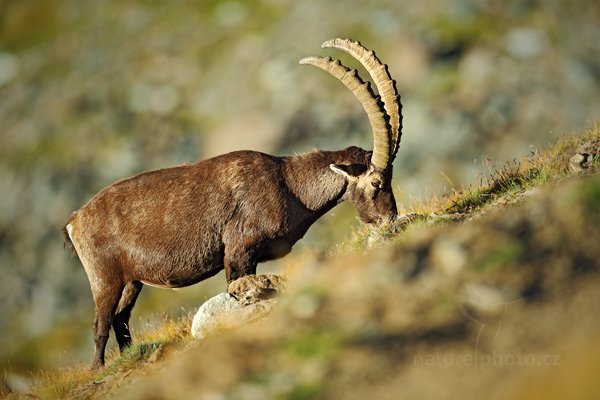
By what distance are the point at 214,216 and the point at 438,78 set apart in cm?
6081

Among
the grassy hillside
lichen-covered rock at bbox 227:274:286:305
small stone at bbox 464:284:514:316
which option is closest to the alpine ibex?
lichen-covered rock at bbox 227:274:286:305

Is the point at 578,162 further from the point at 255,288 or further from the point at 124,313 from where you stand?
the point at 124,313

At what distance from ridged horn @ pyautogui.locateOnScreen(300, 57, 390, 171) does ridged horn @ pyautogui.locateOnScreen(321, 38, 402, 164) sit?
0.51 feet

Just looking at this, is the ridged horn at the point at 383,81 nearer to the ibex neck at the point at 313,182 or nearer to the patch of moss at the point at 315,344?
the ibex neck at the point at 313,182

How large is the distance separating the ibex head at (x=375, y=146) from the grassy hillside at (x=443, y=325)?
4075mm

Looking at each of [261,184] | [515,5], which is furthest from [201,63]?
[261,184]

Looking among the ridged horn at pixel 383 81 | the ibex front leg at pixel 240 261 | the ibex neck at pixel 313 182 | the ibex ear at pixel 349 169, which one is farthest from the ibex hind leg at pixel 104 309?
the ridged horn at pixel 383 81

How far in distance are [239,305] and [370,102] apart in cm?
388

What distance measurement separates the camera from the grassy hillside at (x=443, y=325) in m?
7.96

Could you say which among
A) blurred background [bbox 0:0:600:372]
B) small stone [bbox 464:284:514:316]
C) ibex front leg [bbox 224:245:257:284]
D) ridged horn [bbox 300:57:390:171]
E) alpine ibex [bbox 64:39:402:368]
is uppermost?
blurred background [bbox 0:0:600:372]

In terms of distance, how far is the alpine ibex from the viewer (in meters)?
13.9

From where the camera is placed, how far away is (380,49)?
7344cm

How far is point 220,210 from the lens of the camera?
13.9 meters

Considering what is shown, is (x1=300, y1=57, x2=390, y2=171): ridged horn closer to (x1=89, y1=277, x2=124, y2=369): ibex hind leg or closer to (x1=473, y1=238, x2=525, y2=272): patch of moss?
(x1=89, y1=277, x2=124, y2=369): ibex hind leg
